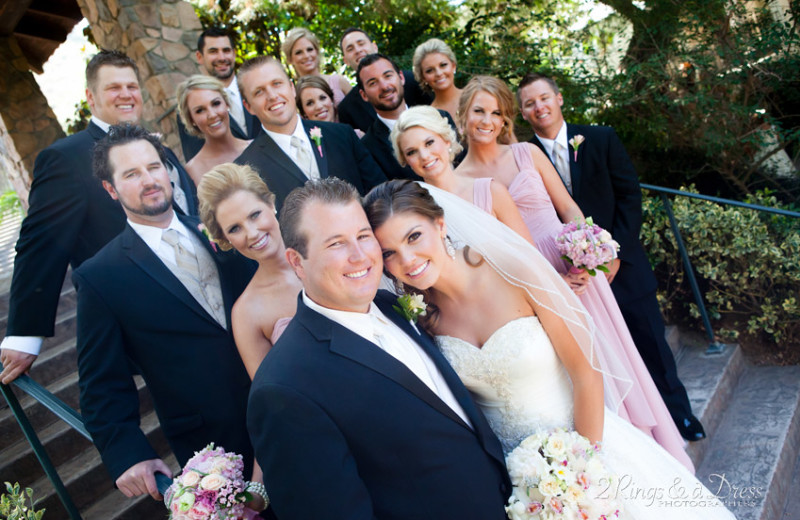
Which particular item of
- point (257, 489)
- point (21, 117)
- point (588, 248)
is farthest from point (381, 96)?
point (21, 117)

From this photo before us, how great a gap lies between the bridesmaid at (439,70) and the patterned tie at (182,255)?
250 cm

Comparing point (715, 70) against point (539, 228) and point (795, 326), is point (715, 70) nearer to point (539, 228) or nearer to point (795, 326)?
point (795, 326)

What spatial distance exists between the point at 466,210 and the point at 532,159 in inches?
44.4

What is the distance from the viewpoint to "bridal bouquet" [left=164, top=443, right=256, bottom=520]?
1.85m

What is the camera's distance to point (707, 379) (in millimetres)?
4488

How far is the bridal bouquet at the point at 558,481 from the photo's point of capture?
1.88m

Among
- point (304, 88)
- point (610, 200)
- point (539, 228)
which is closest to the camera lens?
point (539, 228)

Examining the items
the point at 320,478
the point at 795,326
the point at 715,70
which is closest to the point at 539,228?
the point at 320,478

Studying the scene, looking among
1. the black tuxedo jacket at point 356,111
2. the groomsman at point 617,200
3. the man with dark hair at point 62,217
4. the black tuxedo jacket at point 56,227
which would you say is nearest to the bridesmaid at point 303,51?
the black tuxedo jacket at point 356,111

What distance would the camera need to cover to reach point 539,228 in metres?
3.39

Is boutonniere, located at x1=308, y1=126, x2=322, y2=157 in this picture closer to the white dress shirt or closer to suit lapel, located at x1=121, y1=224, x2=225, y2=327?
suit lapel, located at x1=121, y1=224, x2=225, y2=327

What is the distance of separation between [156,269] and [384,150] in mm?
2084

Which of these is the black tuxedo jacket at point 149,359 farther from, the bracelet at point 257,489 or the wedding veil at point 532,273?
the wedding veil at point 532,273

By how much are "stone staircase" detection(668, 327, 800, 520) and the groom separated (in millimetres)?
2424
